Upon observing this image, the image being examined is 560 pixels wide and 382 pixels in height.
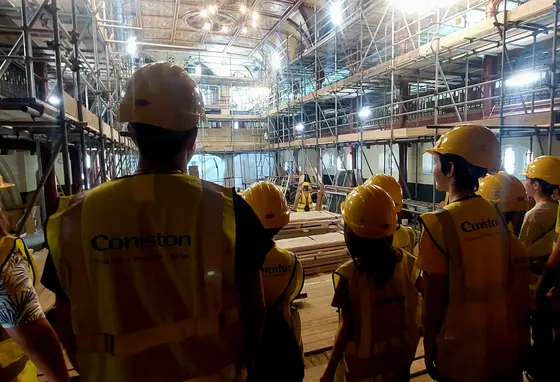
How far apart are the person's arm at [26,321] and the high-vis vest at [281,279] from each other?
0.94 metres

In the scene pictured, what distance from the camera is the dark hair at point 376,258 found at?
1.55 metres

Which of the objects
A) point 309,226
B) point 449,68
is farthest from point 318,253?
point 449,68

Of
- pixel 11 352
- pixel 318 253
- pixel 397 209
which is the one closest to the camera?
pixel 11 352

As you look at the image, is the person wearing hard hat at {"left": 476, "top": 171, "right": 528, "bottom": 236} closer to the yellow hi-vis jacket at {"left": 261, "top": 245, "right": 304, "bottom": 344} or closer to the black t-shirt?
the yellow hi-vis jacket at {"left": 261, "top": 245, "right": 304, "bottom": 344}

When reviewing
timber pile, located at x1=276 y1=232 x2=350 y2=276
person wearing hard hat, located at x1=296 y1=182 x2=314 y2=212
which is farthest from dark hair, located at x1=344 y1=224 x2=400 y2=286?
person wearing hard hat, located at x1=296 y1=182 x2=314 y2=212

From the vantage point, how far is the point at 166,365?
907 mm

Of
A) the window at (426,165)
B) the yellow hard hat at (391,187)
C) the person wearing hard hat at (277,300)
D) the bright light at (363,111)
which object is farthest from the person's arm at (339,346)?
the window at (426,165)

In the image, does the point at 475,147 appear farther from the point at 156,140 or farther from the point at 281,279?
the point at 156,140

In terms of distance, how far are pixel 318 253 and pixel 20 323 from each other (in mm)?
3750

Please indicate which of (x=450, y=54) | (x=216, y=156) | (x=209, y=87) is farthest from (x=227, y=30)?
(x=450, y=54)

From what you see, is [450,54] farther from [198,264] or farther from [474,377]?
[198,264]

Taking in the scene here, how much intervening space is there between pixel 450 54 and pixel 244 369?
7.98 m

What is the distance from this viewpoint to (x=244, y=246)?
96 centimetres

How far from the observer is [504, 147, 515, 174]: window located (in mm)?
9562
